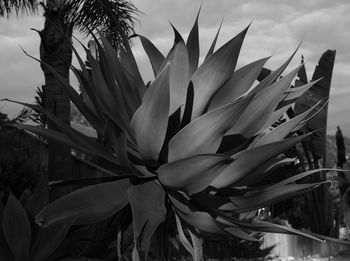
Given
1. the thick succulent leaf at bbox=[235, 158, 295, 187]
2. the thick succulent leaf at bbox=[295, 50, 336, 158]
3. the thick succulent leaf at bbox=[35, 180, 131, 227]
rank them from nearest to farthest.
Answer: the thick succulent leaf at bbox=[35, 180, 131, 227] < the thick succulent leaf at bbox=[235, 158, 295, 187] < the thick succulent leaf at bbox=[295, 50, 336, 158]

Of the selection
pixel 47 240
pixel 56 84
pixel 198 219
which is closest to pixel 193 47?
pixel 198 219

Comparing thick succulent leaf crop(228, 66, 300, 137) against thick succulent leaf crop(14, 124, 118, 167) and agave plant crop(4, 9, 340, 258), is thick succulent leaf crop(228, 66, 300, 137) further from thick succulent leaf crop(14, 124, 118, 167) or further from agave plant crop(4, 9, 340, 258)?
thick succulent leaf crop(14, 124, 118, 167)

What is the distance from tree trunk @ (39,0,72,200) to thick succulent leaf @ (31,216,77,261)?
17.3 ft

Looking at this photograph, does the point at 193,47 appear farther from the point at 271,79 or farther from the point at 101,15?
the point at 101,15

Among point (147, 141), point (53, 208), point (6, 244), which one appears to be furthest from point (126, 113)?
point (6, 244)

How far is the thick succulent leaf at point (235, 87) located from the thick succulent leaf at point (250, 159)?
49 centimetres

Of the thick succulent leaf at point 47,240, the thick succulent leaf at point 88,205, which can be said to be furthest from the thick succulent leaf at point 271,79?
the thick succulent leaf at point 47,240

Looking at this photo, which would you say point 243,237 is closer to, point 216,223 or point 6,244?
point 216,223

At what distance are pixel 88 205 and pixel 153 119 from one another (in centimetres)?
54

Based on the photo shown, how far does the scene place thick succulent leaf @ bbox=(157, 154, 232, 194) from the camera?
281 cm

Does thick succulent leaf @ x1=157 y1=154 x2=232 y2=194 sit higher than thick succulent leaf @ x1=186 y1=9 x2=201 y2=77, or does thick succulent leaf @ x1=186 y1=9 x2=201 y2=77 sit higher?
thick succulent leaf @ x1=186 y1=9 x2=201 y2=77

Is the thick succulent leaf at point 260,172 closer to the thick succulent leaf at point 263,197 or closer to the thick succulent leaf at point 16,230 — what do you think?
the thick succulent leaf at point 263,197

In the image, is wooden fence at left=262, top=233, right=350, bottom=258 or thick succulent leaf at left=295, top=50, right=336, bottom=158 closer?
thick succulent leaf at left=295, top=50, right=336, bottom=158

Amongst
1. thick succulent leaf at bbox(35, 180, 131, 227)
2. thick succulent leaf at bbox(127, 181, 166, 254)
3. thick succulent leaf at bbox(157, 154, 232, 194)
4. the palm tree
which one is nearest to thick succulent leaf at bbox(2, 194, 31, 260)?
thick succulent leaf at bbox(35, 180, 131, 227)
